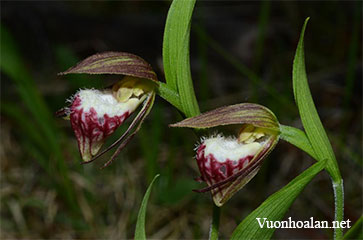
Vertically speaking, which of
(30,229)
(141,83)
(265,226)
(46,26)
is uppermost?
(46,26)

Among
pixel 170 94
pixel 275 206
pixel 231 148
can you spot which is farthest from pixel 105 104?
pixel 275 206

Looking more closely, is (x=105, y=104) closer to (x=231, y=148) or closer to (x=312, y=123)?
(x=231, y=148)

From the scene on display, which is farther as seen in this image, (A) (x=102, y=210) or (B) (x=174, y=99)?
(A) (x=102, y=210)

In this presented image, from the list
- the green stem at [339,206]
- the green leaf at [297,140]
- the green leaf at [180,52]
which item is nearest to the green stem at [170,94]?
the green leaf at [180,52]

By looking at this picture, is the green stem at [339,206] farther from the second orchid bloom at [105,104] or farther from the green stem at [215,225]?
the second orchid bloom at [105,104]

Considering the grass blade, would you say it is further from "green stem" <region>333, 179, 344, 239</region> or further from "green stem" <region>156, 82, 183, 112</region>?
"green stem" <region>156, 82, 183, 112</region>

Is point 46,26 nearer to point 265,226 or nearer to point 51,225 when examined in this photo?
point 51,225

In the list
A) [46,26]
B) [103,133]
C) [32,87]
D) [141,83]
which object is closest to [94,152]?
[103,133]

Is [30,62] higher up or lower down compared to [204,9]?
lower down
